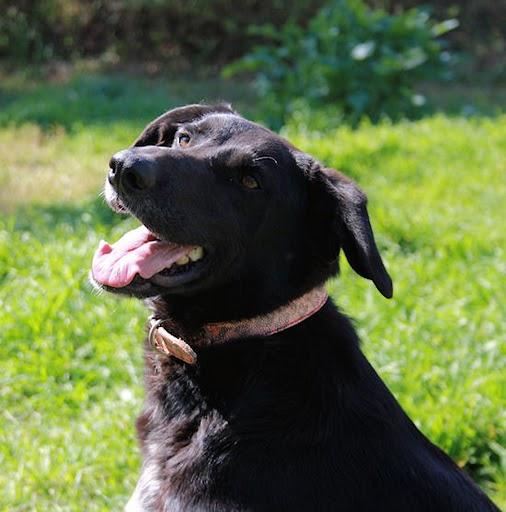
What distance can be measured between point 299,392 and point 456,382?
1.53 meters

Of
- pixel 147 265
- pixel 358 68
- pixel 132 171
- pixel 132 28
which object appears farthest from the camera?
pixel 132 28

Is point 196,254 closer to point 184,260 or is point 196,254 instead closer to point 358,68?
point 184,260

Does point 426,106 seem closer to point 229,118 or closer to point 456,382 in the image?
point 456,382

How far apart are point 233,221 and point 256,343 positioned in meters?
0.37

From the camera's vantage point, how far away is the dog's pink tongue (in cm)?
260

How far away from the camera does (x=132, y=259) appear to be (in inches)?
105

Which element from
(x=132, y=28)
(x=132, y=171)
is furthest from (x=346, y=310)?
(x=132, y=28)

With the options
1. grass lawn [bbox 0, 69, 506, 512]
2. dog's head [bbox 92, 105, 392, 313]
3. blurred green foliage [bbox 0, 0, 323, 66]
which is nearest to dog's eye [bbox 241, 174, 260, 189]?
dog's head [bbox 92, 105, 392, 313]

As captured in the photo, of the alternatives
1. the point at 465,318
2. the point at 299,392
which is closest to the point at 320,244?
the point at 299,392

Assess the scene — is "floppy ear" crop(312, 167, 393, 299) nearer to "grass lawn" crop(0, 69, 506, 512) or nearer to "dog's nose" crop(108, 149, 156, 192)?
"dog's nose" crop(108, 149, 156, 192)

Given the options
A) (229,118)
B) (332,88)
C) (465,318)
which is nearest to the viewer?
(229,118)

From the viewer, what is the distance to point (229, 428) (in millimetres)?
2537

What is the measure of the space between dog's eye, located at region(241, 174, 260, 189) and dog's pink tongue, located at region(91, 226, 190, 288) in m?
0.27

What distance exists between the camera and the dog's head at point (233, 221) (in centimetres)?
255
